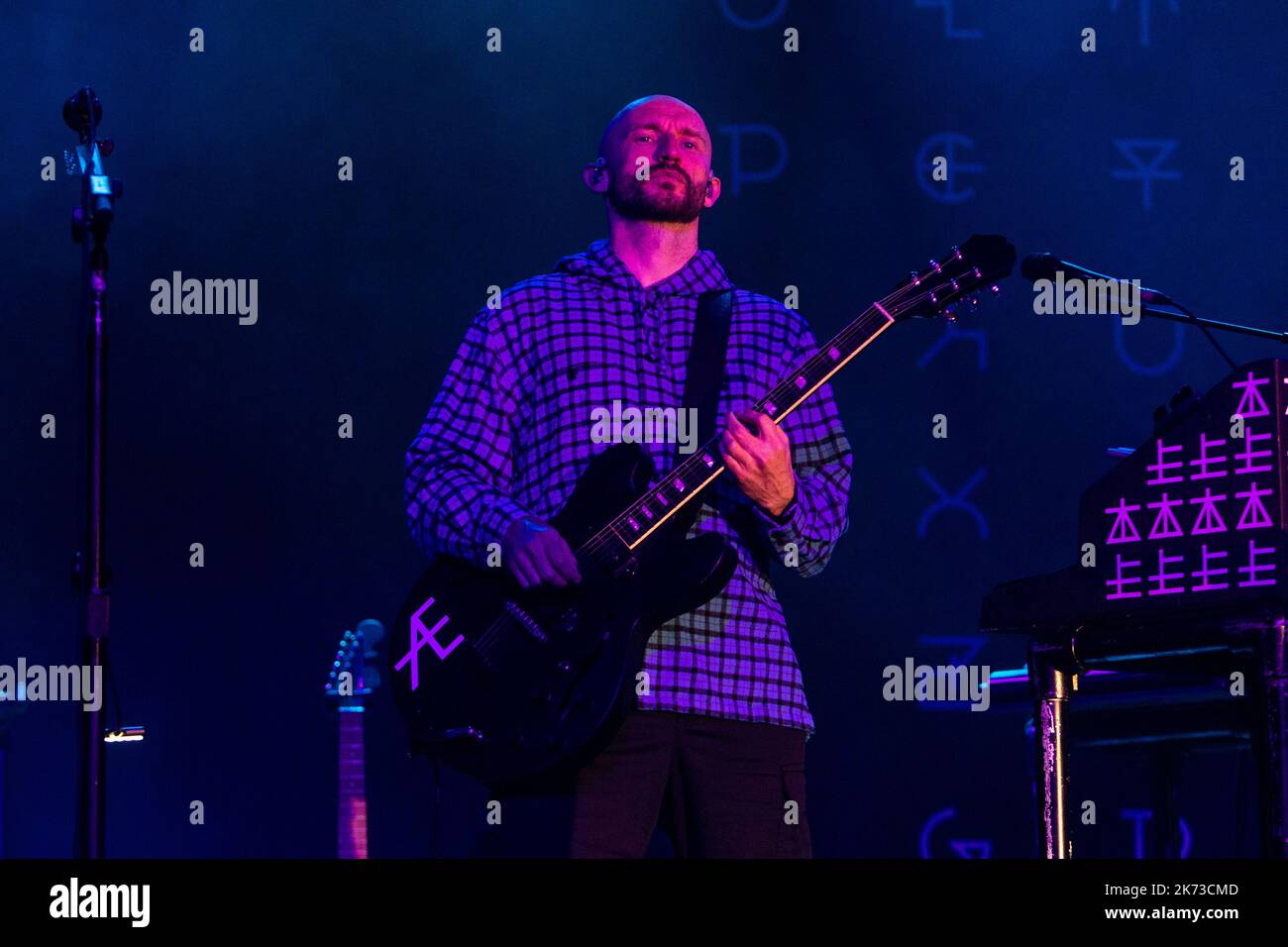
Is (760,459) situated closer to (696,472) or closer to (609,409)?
(696,472)

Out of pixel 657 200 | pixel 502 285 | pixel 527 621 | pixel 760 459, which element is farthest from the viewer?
pixel 502 285

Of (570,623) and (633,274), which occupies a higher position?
(633,274)

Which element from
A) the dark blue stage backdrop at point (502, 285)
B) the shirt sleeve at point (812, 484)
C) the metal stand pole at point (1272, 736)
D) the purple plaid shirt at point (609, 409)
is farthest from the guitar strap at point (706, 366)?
the dark blue stage backdrop at point (502, 285)

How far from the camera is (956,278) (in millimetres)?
3740

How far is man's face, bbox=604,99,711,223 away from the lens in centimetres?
365

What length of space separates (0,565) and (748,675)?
115 inches

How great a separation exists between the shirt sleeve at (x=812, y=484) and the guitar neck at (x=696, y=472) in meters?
0.05

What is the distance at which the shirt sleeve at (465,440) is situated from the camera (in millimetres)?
3512

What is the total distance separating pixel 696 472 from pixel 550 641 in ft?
1.41

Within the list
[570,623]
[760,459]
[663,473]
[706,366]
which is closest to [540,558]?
[570,623]

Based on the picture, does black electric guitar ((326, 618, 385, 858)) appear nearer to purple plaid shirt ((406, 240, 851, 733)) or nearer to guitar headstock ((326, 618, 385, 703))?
guitar headstock ((326, 618, 385, 703))

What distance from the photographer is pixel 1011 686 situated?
3.95 meters

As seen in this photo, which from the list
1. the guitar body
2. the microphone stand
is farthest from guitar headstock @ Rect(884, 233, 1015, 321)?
the microphone stand

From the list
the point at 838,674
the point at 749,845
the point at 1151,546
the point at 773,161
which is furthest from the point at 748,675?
the point at 773,161
